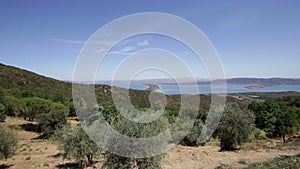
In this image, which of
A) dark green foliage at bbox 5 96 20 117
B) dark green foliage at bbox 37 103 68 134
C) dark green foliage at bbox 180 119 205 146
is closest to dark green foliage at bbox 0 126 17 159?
dark green foliage at bbox 180 119 205 146

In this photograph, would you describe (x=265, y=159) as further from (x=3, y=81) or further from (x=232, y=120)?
(x=3, y=81)

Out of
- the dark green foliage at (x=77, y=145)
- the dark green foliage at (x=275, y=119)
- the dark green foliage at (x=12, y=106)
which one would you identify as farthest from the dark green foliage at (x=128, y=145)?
the dark green foliage at (x=12, y=106)

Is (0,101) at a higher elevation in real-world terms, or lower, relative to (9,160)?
higher

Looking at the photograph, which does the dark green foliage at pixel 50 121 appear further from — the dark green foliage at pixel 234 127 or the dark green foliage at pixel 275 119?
the dark green foliage at pixel 275 119

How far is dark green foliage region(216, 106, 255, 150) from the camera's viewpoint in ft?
84.5

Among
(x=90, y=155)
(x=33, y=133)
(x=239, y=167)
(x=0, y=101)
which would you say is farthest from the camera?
(x=0, y=101)

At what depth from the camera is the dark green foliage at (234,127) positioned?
25.8 meters

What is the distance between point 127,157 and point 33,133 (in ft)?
134

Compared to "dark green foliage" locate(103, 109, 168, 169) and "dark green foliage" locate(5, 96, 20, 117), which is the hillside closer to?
"dark green foliage" locate(5, 96, 20, 117)

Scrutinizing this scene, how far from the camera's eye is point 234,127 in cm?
2578

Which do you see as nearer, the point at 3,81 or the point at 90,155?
the point at 90,155

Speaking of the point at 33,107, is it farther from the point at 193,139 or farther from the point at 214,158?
the point at 214,158

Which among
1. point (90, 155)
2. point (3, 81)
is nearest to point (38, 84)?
point (3, 81)

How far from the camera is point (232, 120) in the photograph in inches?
1021
